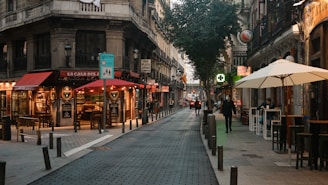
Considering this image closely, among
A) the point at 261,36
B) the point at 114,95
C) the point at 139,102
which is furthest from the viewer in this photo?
the point at 139,102

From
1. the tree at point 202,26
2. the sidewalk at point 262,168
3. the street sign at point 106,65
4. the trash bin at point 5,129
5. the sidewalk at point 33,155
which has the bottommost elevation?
the sidewalk at point 33,155

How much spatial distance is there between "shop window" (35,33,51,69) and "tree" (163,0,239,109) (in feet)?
29.3

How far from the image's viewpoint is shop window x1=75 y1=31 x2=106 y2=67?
90.2ft

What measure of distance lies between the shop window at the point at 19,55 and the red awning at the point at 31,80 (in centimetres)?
234

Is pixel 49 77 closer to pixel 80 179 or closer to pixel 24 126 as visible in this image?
pixel 24 126

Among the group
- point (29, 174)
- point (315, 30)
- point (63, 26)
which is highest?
point (63, 26)

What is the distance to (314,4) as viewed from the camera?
12.2 metres

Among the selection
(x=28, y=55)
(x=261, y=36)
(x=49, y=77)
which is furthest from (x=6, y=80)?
(x=261, y=36)

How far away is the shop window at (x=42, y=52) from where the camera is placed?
27.8 meters

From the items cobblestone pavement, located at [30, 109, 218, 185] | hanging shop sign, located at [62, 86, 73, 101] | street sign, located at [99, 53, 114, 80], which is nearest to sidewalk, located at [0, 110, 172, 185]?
cobblestone pavement, located at [30, 109, 218, 185]

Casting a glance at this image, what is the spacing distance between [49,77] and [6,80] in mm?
6816

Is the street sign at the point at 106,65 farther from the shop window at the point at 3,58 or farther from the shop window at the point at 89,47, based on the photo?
the shop window at the point at 3,58

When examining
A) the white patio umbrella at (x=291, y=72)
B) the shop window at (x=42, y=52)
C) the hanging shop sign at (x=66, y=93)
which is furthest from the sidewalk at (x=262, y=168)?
the shop window at (x=42, y=52)

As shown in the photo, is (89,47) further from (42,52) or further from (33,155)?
(33,155)
